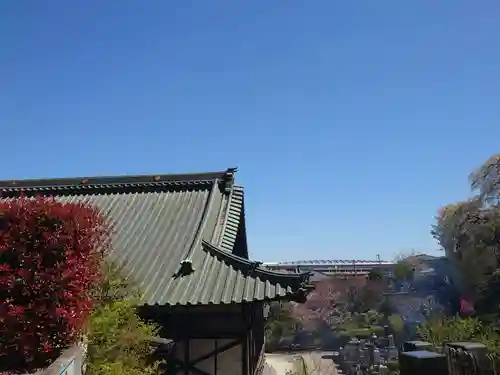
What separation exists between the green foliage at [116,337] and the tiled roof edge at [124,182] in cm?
665

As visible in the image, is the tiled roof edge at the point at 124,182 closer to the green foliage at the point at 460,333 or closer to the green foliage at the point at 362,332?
the green foliage at the point at 460,333

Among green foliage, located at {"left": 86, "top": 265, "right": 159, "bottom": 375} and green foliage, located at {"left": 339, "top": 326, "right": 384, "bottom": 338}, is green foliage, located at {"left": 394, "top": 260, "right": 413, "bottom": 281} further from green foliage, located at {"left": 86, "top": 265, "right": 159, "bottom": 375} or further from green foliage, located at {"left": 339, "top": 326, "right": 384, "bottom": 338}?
green foliage, located at {"left": 86, "top": 265, "right": 159, "bottom": 375}

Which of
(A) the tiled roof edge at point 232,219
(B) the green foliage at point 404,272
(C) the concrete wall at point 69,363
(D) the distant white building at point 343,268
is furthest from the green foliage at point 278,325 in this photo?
(C) the concrete wall at point 69,363

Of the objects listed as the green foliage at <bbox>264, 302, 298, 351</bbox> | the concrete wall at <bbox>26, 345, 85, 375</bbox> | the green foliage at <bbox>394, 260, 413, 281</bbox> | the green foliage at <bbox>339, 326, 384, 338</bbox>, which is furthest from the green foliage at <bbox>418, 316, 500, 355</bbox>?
the green foliage at <bbox>394, 260, 413, 281</bbox>

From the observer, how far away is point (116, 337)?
6934 millimetres

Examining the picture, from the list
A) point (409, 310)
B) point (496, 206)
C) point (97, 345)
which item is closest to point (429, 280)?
point (409, 310)

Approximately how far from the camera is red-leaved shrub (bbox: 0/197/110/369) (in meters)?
5.43

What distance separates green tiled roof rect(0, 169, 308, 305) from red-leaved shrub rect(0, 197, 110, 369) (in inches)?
122

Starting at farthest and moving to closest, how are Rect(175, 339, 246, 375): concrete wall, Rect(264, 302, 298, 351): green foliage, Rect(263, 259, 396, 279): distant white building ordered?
Rect(263, 259, 396, 279): distant white building
Rect(264, 302, 298, 351): green foliage
Rect(175, 339, 246, 375): concrete wall

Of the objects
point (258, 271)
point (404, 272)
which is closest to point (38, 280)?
point (258, 271)

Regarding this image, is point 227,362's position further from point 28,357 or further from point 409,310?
point 409,310

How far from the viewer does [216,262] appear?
9844mm

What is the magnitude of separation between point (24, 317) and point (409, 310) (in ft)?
118

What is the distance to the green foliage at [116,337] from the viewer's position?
656 cm
